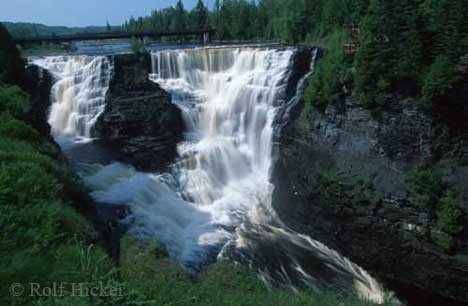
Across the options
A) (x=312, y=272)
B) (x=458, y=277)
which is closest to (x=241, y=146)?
(x=312, y=272)

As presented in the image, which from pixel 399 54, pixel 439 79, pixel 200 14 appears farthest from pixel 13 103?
pixel 200 14

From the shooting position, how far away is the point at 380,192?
670 inches

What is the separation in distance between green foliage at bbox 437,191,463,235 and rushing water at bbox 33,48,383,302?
10.3ft

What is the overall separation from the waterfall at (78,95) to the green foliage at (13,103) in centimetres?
896

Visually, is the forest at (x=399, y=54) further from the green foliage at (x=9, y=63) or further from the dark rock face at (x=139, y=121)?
the green foliage at (x=9, y=63)

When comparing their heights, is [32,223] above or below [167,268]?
above

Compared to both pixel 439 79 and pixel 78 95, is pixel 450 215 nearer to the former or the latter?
pixel 439 79

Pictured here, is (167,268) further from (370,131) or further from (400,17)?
(400,17)

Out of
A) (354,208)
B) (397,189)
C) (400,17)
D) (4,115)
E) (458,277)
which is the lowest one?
(458,277)

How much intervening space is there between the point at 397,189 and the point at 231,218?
6.47 metres

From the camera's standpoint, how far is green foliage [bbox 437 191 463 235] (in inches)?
600

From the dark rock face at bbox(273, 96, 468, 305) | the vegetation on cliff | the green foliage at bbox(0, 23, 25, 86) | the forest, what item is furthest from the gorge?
the green foliage at bbox(0, 23, 25, 86)

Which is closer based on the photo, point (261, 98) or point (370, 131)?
point (370, 131)

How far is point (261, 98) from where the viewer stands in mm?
23000
